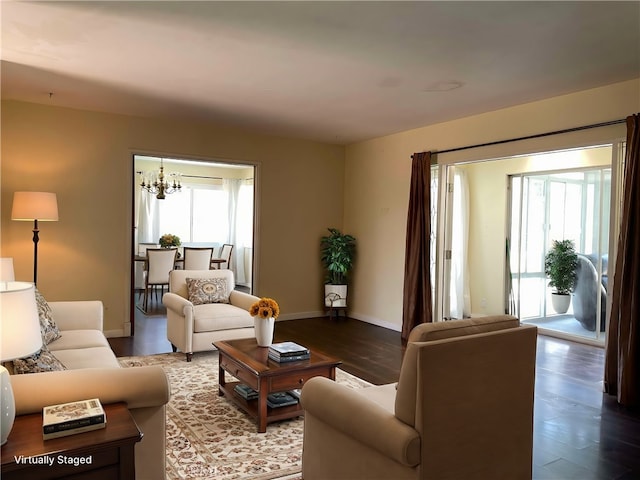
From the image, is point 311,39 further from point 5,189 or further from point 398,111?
point 5,189

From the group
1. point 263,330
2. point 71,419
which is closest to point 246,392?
point 263,330

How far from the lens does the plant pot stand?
6.43 meters

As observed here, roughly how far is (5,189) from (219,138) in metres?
2.50

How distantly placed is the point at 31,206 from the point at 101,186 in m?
0.97

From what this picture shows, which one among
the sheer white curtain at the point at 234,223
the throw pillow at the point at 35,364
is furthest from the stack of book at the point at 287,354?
the sheer white curtain at the point at 234,223

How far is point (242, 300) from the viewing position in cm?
500

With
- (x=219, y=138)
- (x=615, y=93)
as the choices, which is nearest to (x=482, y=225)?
(x=615, y=93)

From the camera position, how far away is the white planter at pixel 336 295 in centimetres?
684

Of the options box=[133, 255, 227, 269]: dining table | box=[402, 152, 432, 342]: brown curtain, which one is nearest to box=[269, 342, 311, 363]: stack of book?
box=[402, 152, 432, 342]: brown curtain

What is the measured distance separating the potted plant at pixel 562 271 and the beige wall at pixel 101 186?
3.70 meters

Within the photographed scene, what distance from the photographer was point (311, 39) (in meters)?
3.18

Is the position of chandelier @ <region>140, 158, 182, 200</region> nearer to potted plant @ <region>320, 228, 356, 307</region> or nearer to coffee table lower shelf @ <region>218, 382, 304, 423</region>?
potted plant @ <region>320, 228, 356, 307</region>

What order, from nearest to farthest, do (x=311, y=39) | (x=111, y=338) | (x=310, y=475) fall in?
(x=310, y=475) → (x=311, y=39) → (x=111, y=338)

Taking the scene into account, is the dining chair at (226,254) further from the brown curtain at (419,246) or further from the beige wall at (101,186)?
the brown curtain at (419,246)
